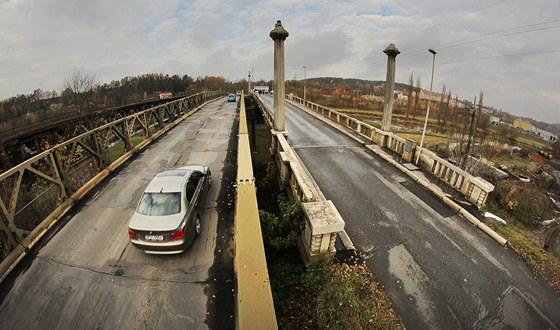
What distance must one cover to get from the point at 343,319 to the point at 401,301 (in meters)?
1.54

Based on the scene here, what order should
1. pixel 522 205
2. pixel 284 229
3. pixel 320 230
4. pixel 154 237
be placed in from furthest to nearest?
pixel 522 205 < pixel 284 229 < pixel 320 230 < pixel 154 237

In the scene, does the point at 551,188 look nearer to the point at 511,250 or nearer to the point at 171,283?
the point at 511,250

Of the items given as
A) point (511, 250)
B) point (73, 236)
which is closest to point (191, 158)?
point (73, 236)

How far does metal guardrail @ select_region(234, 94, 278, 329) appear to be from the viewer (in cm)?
430

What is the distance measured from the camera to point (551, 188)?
32031 millimetres

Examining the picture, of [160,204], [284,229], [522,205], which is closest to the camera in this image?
[160,204]

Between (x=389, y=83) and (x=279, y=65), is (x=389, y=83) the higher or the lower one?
the lower one

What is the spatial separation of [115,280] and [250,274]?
10.3 feet

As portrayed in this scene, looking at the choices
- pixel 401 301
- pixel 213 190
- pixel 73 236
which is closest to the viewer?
pixel 401 301

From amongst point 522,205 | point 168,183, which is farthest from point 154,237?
point 522,205

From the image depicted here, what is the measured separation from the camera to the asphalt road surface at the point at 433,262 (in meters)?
5.71

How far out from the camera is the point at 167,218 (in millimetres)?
6102

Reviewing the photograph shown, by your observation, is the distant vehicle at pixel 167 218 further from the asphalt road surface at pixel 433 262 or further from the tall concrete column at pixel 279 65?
the tall concrete column at pixel 279 65

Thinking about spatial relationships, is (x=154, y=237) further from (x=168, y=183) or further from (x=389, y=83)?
(x=389, y=83)
